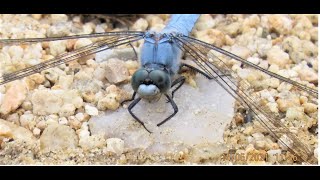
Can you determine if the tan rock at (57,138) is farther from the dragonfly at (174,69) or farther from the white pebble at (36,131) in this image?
the dragonfly at (174,69)

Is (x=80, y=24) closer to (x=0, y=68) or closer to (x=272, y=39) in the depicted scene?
(x=0, y=68)

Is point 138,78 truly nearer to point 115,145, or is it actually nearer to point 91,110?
point 91,110

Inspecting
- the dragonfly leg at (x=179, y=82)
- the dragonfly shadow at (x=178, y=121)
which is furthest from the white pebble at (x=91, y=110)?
the dragonfly leg at (x=179, y=82)

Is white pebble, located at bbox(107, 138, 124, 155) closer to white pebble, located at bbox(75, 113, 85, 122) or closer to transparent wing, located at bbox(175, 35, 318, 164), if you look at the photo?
white pebble, located at bbox(75, 113, 85, 122)

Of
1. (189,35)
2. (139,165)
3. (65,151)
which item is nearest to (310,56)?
(189,35)

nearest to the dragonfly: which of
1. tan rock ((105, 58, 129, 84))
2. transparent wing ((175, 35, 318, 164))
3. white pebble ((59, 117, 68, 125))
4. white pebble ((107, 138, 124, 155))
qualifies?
transparent wing ((175, 35, 318, 164))

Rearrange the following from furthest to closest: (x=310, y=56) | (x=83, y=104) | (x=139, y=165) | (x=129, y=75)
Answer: (x=310, y=56) < (x=129, y=75) < (x=83, y=104) < (x=139, y=165)

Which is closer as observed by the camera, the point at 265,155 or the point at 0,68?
the point at 265,155

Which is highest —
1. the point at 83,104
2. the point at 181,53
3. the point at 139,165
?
the point at 181,53
